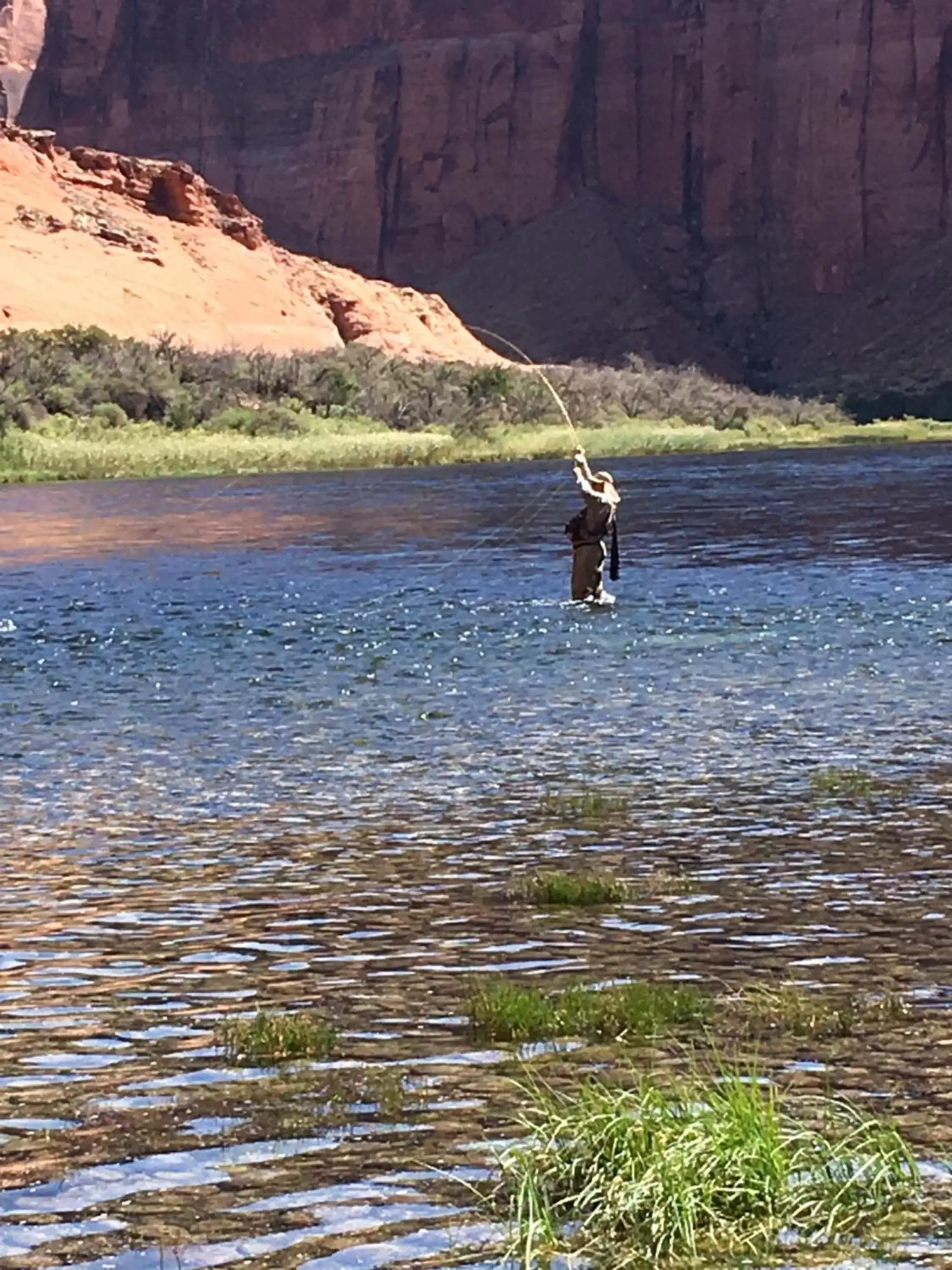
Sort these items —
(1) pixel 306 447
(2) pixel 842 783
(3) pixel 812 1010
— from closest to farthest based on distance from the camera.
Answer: (3) pixel 812 1010
(2) pixel 842 783
(1) pixel 306 447

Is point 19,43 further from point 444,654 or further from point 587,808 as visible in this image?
point 587,808

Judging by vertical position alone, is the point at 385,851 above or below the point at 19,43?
below

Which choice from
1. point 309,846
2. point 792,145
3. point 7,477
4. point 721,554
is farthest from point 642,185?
point 309,846

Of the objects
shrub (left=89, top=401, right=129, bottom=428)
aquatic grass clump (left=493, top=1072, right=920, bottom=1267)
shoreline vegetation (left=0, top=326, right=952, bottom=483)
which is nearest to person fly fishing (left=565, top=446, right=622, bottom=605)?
aquatic grass clump (left=493, top=1072, right=920, bottom=1267)

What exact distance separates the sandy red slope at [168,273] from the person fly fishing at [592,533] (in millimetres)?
65300

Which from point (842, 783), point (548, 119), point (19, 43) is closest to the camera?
point (842, 783)

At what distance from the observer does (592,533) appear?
997 inches

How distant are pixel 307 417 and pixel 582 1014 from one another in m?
75.2

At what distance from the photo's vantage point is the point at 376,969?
31.0 feet

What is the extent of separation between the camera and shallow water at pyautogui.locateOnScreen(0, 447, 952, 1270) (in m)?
6.99

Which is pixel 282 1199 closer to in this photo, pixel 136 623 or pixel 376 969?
pixel 376 969

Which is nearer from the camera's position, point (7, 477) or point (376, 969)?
point (376, 969)

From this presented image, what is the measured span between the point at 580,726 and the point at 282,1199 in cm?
1046

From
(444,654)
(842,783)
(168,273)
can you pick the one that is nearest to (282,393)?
(168,273)
